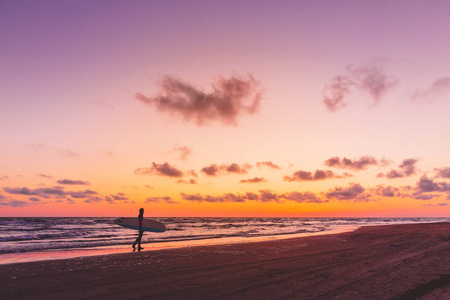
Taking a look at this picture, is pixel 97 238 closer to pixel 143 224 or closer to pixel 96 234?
pixel 96 234

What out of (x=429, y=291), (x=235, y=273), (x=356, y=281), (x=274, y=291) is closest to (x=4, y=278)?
(x=235, y=273)

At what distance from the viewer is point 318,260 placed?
13961mm

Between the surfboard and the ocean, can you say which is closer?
the ocean

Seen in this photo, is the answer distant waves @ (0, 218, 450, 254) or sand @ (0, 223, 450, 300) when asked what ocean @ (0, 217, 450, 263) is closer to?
distant waves @ (0, 218, 450, 254)

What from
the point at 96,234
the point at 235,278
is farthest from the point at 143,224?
the point at 235,278

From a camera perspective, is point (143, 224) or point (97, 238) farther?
point (97, 238)

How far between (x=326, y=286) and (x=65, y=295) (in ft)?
25.4

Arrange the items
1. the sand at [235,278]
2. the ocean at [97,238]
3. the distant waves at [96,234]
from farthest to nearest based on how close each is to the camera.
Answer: the distant waves at [96,234] → the ocean at [97,238] → the sand at [235,278]

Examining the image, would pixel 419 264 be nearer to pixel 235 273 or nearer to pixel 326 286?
pixel 326 286

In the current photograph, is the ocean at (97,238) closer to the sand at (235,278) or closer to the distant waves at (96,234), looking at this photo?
the distant waves at (96,234)

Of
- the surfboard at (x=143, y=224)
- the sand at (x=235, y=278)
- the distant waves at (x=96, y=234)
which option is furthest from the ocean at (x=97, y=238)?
the sand at (x=235, y=278)

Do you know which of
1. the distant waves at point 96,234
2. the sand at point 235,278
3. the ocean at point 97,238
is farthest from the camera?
the distant waves at point 96,234

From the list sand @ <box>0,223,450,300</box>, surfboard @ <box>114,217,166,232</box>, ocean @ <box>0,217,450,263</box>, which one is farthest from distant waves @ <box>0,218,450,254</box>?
sand @ <box>0,223,450,300</box>

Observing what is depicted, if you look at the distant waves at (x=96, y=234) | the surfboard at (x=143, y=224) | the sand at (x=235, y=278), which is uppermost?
the surfboard at (x=143, y=224)
